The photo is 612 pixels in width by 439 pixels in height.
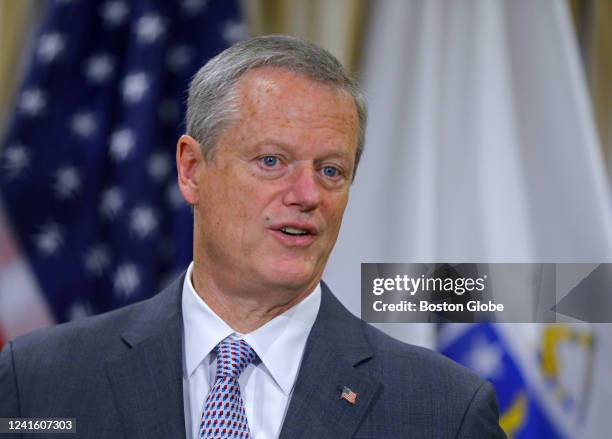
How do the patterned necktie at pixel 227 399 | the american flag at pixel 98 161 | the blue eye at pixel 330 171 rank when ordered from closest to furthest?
the patterned necktie at pixel 227 399 < the blue eye at pixel 330 171 < the american flag at pixel 98 161

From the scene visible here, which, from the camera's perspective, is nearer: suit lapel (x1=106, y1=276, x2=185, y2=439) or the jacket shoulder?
suit lapel (x1=106, y1=276, x2=185, y2=439)

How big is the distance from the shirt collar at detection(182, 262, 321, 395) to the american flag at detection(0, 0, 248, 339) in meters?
0.69

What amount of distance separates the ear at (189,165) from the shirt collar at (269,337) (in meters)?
0.21

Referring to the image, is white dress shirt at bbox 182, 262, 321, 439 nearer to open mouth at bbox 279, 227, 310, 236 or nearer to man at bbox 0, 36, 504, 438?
man at bbox 0, 36, 504, 438

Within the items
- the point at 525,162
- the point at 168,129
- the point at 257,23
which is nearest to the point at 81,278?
the point at 168,129

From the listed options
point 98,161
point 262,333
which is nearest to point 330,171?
point 262,333

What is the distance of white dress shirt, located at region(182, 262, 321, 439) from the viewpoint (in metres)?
1.64

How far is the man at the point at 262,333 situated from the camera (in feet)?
5.38

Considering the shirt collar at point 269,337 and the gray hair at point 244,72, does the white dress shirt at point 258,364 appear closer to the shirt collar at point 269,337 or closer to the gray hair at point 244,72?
the shirt collar at point 269,337

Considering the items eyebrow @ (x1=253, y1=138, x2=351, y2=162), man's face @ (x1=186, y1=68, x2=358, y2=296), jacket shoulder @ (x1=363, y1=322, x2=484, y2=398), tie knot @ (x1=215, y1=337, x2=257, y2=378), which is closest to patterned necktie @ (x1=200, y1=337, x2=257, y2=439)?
tie knot @ (x1=215, y1=337, x2=257, y2=378)

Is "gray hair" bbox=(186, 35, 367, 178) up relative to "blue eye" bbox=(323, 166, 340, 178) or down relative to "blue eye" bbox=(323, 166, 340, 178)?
up

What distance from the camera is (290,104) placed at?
1.66 m

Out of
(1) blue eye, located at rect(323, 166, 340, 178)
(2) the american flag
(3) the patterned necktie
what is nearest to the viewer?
(3) the patterned necktie

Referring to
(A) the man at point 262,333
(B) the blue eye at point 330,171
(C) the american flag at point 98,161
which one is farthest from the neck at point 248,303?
(C) the american flag at point 98,161
